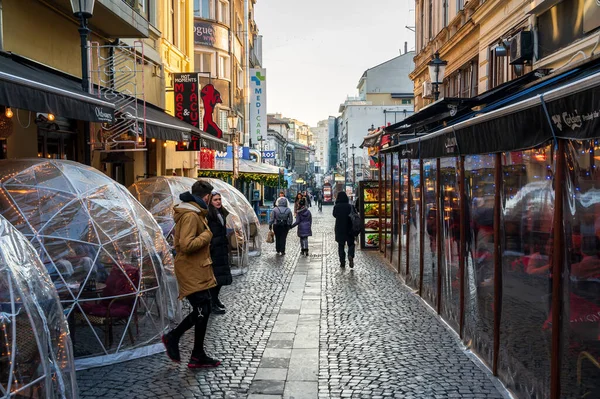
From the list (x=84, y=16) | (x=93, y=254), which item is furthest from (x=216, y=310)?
(x=84, y=16)

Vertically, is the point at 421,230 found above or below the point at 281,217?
above

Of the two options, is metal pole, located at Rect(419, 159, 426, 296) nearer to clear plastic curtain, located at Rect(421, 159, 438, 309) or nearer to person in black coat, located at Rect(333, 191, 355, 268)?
clear plastic curtain, located at Rect(421, 159, 438, 309)

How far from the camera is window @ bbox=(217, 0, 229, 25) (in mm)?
37250

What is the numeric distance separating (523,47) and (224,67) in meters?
27.0

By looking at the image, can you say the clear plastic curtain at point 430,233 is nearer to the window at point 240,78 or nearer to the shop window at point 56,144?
the shop window at point 56,144

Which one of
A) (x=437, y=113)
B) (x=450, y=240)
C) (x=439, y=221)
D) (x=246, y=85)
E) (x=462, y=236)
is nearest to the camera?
(x=462, y=236)

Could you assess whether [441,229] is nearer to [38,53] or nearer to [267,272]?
[267,272]

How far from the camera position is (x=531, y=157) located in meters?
5.35

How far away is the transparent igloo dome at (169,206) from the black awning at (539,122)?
6.77 meters

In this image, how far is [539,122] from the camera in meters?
4.84

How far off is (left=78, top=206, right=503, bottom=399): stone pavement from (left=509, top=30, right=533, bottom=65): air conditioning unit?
20.2 ft

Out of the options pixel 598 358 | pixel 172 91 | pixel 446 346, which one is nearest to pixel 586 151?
pixel 598 358

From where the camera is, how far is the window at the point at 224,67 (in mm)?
37938

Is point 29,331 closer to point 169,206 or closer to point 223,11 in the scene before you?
point 169,206
